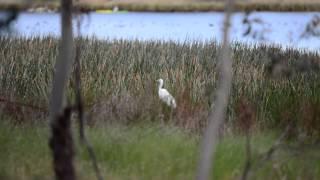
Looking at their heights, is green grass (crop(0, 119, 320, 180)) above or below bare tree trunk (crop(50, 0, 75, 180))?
below

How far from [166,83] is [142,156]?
3.82m

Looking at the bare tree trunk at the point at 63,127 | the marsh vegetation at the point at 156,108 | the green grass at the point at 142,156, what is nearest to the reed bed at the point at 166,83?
the marsh vegetation at the point at 156,108

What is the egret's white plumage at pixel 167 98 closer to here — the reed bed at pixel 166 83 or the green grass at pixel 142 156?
the reed bed at pixel 166 83

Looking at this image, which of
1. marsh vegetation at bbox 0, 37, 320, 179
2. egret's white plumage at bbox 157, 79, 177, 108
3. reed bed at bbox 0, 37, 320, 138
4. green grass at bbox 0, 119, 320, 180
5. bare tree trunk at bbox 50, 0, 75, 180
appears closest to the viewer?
bare tree trunk at bbox 50, 0, 75, 180

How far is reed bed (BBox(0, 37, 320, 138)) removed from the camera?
7.07m

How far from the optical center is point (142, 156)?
215 inches

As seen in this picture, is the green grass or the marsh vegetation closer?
the green grass

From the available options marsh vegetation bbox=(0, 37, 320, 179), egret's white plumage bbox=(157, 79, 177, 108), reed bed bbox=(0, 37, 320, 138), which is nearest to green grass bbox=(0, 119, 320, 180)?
marsh vegetation bbox=(0, 37, 320, 179)

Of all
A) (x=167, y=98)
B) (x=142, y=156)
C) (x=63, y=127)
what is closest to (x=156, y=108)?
(x=167, y=98)

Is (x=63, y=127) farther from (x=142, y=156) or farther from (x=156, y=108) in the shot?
(x=156, y=108)

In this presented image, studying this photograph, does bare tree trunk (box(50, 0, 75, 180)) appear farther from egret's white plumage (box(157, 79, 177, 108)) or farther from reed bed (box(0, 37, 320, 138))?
egret's white plumage (box(157, 79, 177, 108))

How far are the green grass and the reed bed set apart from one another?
0.49 m

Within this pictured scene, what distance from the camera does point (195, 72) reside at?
9.72m

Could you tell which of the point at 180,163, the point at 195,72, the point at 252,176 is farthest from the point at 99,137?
the point at 195,72
